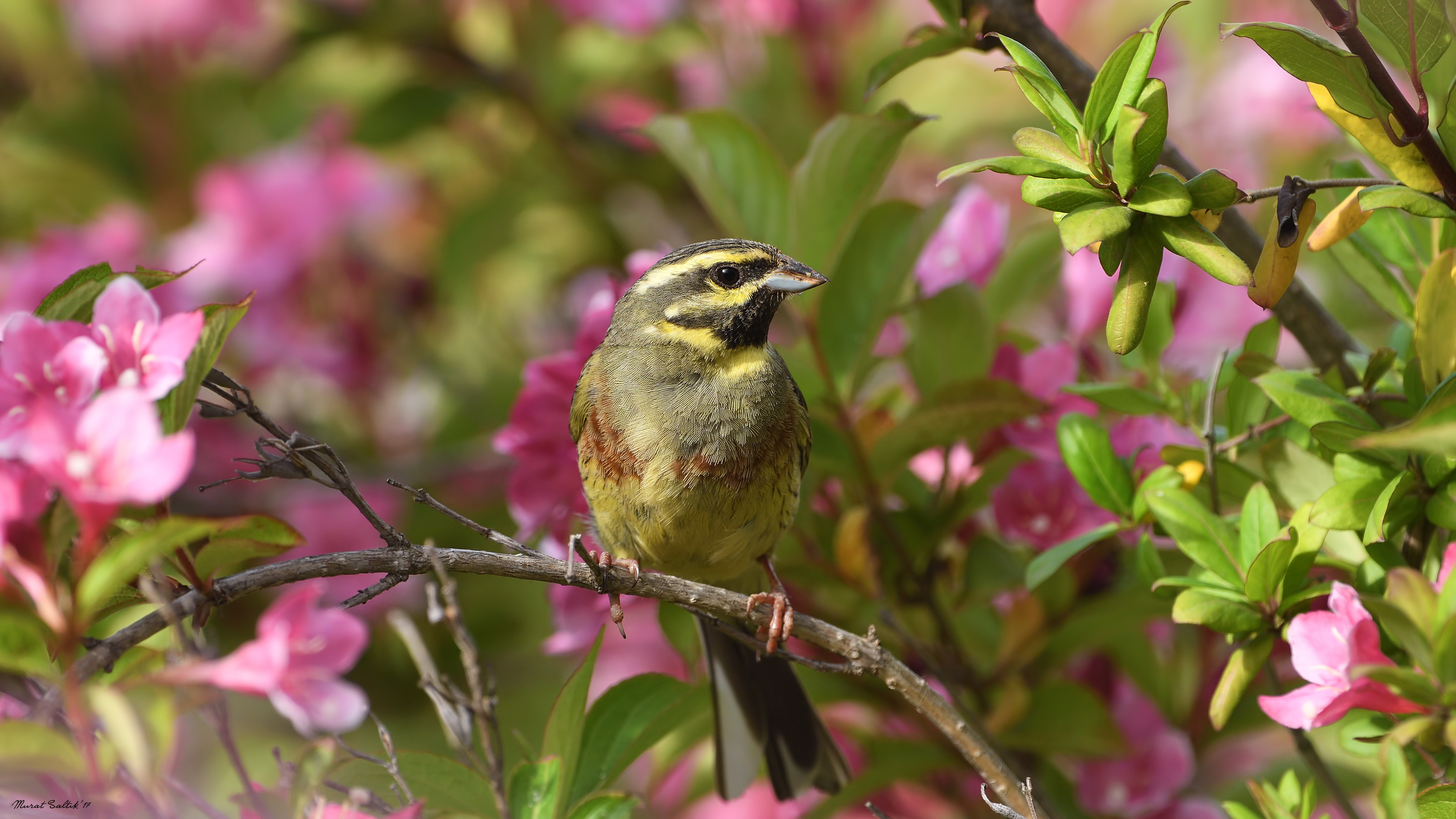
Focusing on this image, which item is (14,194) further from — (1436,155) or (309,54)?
(1436,155)

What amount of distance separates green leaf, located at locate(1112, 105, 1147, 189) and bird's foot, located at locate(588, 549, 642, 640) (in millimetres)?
852

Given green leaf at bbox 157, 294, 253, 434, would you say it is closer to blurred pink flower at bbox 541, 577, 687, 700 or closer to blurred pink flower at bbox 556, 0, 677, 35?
blurred pink flower at bbox 541, 577, 687, 700

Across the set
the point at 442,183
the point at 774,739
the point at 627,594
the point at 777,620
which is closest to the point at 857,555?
the point at 777,620

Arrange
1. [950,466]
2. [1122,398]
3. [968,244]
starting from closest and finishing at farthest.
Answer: [1122,398] < [950,466] < [968,244]

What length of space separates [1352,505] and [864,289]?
109 cm

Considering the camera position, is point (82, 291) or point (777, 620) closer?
point (82, 291)

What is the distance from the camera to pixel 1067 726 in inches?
90.4

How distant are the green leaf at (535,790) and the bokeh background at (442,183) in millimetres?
1195

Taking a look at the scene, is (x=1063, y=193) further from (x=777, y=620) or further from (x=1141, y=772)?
(x=1141, y=772)

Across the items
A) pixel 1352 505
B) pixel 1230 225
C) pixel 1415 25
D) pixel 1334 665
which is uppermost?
pixel 1415 25

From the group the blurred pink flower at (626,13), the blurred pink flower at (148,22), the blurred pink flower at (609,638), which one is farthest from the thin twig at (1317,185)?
the blurred pink flower at (148,22)

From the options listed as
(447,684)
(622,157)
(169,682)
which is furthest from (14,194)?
(169,682)

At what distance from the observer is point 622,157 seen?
4020 mm

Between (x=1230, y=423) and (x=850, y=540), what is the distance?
0.73 m
